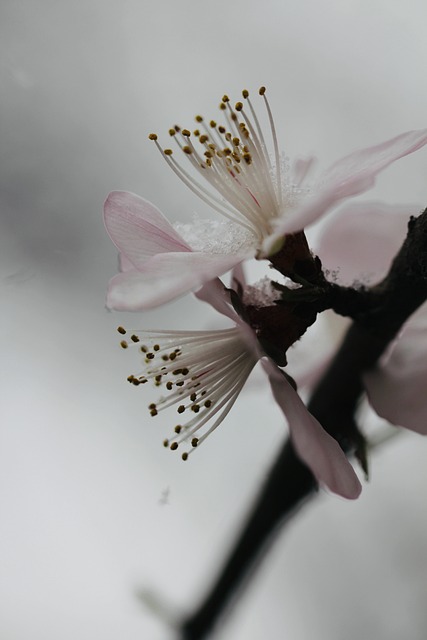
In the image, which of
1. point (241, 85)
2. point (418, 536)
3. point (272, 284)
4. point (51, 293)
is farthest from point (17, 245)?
point (418, 536)

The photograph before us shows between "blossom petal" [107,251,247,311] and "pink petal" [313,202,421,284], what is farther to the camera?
"pink petal" [313,202,421,284]

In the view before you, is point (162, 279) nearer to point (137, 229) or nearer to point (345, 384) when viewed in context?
point (137, 229)

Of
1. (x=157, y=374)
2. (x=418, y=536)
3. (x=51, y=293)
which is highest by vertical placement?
(x=51, y=293)

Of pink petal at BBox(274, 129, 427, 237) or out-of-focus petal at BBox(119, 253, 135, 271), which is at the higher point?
out-of-focus petal at BBox(119, 253, 135, 271)

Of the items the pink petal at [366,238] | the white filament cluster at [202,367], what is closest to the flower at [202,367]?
the white filament cluster at [202,367]

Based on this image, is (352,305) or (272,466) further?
(272,466)

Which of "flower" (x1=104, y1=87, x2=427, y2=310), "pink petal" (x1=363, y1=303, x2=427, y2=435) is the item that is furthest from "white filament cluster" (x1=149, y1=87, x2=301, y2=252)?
"pink petal" (x1=363, y1=303, x2=427, y2=435)

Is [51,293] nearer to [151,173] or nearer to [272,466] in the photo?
[151,173]

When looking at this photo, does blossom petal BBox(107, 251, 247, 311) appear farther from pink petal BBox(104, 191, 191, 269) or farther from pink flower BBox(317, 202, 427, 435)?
pink flower BBox(317, 202, 427, 435)
